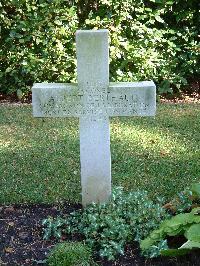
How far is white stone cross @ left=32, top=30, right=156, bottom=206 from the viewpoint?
13.7 ft

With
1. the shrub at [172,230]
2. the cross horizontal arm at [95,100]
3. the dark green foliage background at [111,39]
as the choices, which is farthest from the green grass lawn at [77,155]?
the dark green foliage background at [111,39]

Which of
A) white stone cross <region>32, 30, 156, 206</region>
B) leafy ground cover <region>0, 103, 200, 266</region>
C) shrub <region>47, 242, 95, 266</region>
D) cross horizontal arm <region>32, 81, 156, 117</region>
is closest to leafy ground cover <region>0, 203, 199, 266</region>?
leafy ground cover <region>0, 103, 200, 266</region>

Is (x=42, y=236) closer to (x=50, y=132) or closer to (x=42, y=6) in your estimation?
(x=50, y=132)

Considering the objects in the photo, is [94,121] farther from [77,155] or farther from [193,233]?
[77,155]

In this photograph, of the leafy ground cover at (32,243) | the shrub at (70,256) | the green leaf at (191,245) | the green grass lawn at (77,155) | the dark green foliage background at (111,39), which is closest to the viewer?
the green leaf at (191,245)

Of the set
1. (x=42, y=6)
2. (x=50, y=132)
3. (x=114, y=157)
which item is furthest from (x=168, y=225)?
(x=42, y=6)

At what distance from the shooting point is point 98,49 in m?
4.11

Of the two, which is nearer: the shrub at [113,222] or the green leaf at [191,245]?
the green leaf at [191,245]

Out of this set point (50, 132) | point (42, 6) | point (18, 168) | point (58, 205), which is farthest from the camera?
point (42, 6)

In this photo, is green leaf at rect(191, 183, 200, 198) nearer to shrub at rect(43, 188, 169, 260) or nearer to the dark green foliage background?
shrub at rect(43, 188, 169, 260)

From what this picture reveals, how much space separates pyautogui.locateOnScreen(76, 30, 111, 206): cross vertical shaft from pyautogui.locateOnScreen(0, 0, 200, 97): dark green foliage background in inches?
174

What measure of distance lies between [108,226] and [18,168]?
1.76 meters

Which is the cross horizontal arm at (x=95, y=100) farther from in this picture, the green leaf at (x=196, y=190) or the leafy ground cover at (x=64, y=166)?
the leafy ground cover at (x=64, y=166)

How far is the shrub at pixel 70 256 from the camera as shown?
3.62m
